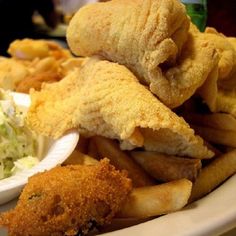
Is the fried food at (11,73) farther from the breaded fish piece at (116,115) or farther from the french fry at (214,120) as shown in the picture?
the french fry at (214,120)

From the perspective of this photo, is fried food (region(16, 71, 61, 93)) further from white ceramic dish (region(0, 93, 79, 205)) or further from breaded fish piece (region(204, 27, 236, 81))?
breaded fish piece (region(204, 27, 236, 81))

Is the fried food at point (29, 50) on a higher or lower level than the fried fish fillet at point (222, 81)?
lower

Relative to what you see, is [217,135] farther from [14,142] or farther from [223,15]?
[223,15]

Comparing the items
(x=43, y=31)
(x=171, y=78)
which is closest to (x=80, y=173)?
(x=171, y=78)

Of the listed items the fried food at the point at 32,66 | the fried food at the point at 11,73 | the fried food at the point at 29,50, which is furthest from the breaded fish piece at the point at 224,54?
the fried food at the point at 29,50

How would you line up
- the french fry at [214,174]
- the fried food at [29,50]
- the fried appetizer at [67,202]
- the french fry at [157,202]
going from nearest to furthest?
the fried appetizer at [67,202] → the french fry at [157,202] → the french fry at [214,174] → the fried food at [29,50]

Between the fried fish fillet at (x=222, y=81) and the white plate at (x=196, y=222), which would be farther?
the fried fish fillet at (x=222, y=81)
